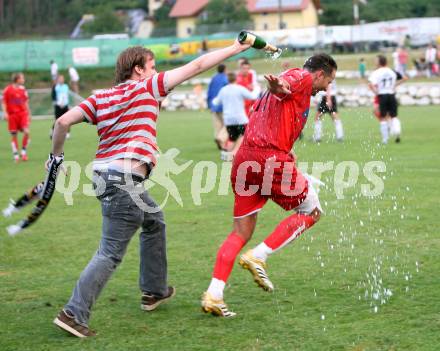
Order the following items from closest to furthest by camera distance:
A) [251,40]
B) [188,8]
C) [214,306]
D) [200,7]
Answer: [251,40], [214,306], [200,7], [188,8]

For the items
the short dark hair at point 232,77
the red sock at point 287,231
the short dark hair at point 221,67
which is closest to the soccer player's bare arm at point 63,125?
the red sock at point 287,231

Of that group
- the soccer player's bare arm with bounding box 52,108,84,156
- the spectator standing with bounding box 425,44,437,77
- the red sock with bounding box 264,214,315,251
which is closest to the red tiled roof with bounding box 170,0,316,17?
the spectator standing with bounding box 425,44,437,77

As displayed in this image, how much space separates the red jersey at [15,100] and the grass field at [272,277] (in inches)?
316

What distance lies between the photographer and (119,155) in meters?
6.00

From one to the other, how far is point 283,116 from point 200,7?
92.7 metres

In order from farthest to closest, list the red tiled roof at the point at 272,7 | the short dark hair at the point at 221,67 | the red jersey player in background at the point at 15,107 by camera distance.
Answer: the red tiled roof at the point at 272,7, the red jersey player in background at the point at 15,107, the short dark hair at the point at 221,67

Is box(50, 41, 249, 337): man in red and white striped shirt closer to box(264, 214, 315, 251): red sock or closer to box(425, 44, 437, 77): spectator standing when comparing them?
box(264, 214, 315, 251): red sock

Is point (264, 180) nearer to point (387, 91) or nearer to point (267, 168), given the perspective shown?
point (267, 168)

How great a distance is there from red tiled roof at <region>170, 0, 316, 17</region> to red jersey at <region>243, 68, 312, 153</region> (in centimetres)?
8292

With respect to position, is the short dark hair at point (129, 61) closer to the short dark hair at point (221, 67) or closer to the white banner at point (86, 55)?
the short dark hair at point (221, 67)

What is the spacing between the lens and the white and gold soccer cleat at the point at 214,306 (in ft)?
20.3

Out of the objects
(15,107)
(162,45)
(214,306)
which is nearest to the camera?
(214,306)

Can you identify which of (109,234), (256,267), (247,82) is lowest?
(256,267)
